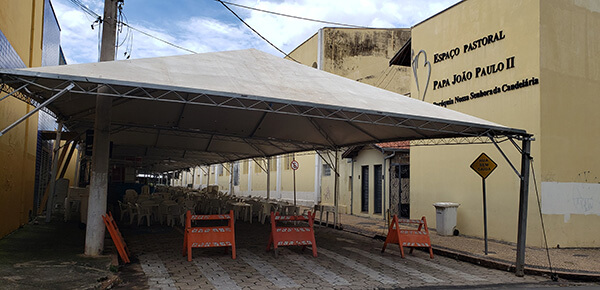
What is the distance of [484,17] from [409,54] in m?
4.59

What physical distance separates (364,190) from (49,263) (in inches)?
616

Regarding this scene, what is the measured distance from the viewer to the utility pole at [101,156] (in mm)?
8664

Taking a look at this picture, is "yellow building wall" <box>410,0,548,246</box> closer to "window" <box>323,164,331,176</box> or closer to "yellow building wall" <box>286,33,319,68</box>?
"window" <box>323,164,331,176</box>

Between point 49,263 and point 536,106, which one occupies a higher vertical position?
point 536,106

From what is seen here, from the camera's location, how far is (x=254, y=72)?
9.51 metres

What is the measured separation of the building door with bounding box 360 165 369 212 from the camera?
21.2 meters

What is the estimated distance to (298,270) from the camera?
8.17 m

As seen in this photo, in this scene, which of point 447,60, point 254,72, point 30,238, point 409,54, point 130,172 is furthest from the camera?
point 130,172

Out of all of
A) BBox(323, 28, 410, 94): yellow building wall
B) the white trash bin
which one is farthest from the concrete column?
BBox(323, 28, 410, 94): yellow building wall

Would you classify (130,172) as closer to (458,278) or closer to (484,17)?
(484,17)

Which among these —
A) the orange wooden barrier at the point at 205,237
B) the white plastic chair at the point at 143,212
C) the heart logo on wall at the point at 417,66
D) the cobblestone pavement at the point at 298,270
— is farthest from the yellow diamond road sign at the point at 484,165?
the white plastic chair at the point at 143,212

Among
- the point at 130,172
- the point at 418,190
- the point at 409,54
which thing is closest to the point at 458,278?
the point at 418,190

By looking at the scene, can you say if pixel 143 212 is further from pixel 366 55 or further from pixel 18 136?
pixel 366 55

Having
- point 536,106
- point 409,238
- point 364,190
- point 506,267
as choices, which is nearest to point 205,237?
point 409,238
